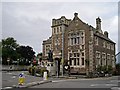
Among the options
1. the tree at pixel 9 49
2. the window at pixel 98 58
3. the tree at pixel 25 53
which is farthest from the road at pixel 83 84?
the tree at pixel 25 53

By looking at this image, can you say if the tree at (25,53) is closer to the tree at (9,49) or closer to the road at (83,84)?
the tree at (9,49)

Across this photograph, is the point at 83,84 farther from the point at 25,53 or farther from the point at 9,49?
the point at 25,53

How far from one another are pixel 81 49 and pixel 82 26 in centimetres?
448

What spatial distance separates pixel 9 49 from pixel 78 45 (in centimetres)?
4365

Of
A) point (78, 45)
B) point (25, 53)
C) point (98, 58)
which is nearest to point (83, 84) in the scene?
point (78, 45)

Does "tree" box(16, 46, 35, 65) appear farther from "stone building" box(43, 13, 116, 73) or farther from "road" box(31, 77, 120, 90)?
"road" box(31, 77, 120, 90)

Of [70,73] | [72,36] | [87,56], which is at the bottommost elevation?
[70,73]

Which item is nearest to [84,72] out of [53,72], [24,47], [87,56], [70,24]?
[87,56]

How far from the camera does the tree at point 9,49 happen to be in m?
84.4

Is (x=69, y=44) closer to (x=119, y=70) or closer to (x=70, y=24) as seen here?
(x=70, y=24)

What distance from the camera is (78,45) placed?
49875mm

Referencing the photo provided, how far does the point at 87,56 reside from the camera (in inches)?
1902

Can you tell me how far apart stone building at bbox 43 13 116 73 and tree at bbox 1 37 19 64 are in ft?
114

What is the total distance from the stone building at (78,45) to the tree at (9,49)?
34.6 meters
